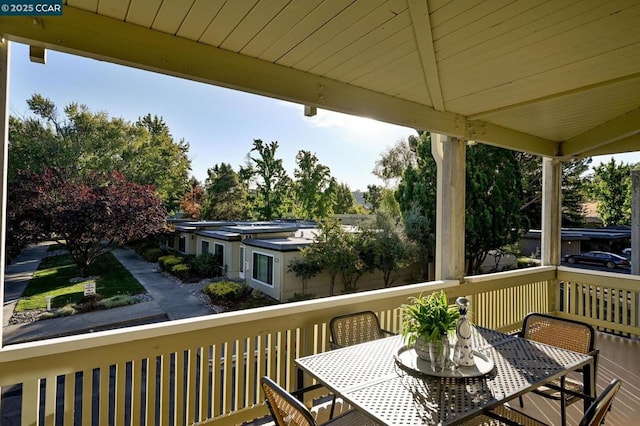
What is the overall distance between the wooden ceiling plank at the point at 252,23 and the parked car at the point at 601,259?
65.0ft

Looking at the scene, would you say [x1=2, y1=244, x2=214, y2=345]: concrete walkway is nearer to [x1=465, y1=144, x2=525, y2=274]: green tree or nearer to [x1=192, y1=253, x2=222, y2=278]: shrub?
[x1=192, y1=253, x2=222, y2=278]: shrub

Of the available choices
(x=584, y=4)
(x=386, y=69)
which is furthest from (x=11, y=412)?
(x=584, y=4)

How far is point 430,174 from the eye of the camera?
39.5 ft

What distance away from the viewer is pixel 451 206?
379 cm

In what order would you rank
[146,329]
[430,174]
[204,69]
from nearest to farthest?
[146,329] → [204,69] → [430,174]

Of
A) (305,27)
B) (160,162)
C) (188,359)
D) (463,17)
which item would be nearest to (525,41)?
(463,17)

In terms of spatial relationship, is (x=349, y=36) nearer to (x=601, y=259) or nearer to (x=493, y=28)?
(x=493, y=28)

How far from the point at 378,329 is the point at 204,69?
228 centimetres

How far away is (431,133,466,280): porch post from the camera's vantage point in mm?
3785

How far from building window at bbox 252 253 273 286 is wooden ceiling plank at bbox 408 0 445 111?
873 centimetres

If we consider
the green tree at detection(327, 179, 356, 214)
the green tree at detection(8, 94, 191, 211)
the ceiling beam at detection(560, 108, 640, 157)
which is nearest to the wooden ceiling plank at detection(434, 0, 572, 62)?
the ceiling beam at detection(560, 108, 640, 157)

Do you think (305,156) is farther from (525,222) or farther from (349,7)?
(349,7)

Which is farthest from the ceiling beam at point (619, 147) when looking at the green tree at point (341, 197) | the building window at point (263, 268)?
the green tree at point (341, 197)

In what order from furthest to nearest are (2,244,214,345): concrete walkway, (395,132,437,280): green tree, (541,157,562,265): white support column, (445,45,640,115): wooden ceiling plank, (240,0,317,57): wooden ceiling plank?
(395,132,437,280): green tree, (2,244,214,345): concrete walkway, (541,157,562,265): white support column, (445,45,640,115): wooden ceiling plank, (240,0,317,57): wooden ceiling plank
